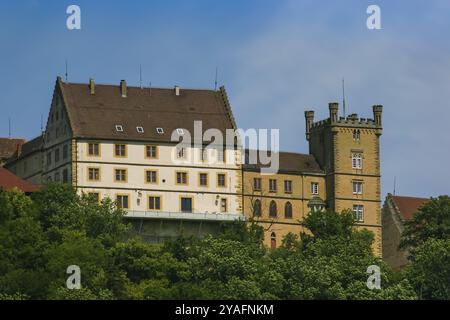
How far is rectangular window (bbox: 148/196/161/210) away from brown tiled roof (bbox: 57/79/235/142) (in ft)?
15.6

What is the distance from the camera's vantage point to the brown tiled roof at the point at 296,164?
420 ft

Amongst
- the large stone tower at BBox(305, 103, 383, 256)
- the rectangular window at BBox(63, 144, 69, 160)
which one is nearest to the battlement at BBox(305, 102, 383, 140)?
the large stone tower at BBox(305, 103, 383, 256)

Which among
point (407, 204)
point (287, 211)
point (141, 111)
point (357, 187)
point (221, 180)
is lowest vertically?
point (287, 211)

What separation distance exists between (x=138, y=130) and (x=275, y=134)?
14344 mm

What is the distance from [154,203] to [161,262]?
1766 centimetres

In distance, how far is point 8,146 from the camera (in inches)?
5517

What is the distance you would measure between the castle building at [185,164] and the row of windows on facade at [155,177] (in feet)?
0.24

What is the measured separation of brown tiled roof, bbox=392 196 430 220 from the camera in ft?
449

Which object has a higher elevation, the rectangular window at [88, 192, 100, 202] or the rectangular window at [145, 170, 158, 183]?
the rectangular window at [145, 170, 158, 183]

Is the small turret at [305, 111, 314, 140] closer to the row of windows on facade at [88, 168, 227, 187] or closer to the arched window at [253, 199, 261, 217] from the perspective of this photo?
the arched window at [253, 199, 261, 217]

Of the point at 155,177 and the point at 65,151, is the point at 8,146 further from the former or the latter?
the point at 155,177

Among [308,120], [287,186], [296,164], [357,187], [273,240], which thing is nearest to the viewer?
[273,240]

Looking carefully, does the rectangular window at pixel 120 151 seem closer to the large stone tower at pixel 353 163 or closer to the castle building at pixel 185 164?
the castle building at pixel 185 164

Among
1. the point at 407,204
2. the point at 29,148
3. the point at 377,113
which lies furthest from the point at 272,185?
the point at 29,148
